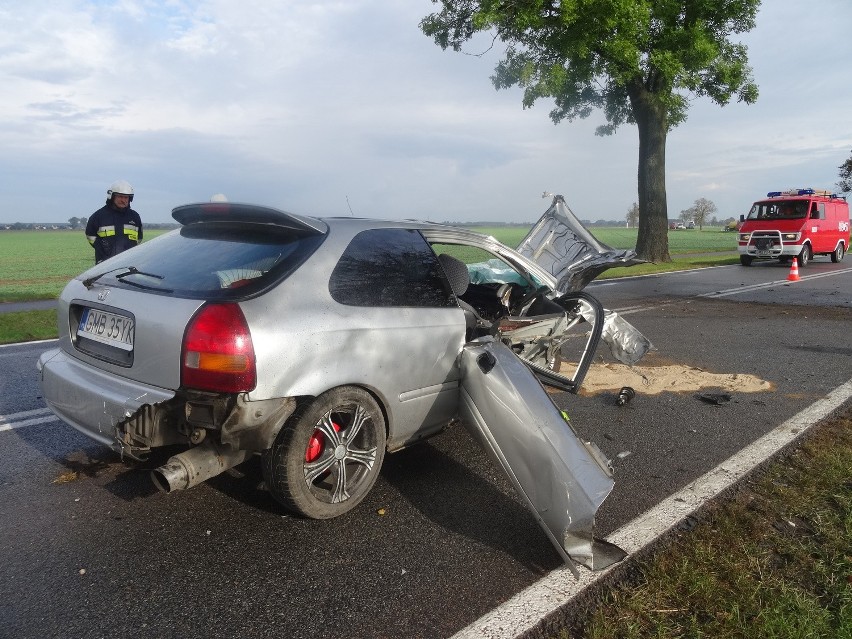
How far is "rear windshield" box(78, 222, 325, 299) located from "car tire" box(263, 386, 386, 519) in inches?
25.5

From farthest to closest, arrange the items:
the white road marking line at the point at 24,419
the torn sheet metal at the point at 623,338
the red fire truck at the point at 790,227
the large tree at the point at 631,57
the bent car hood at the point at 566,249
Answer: the red fire truck at the point at 790,227 → the large tree at the point at 631,57 → the bent car hood at the point at 566,249 → the torn sheet metal at the point at 623,338 → the white road marking line at the point at 24,419

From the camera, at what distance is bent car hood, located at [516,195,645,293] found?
5.27 m

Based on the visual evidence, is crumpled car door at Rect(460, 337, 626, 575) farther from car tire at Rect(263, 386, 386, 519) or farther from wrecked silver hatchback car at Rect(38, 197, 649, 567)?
car tire at Rect(263, 386, 386, 519)

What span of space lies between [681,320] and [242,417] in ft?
26.7

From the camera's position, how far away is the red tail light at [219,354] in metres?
2.78

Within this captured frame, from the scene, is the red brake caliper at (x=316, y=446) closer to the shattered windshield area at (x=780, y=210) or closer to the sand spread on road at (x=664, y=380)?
the sand spread on road at (x=664, y=380)

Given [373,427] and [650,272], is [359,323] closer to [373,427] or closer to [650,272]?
[373,427]

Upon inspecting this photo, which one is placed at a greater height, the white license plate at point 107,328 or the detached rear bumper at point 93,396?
the white license plate at point 107,328

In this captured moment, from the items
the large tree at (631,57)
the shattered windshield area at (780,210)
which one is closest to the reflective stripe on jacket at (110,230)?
the large tree at (631,57)

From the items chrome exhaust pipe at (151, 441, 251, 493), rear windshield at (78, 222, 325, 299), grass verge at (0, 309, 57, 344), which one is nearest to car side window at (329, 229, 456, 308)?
rear windshield at (78, 222, 325, 299)

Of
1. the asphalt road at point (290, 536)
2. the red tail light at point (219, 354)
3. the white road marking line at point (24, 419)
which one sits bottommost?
the asphalt road at point (290, 536)

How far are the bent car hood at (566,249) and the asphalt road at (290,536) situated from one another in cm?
106

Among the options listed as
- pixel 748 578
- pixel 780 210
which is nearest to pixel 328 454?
→ pixel 748 578

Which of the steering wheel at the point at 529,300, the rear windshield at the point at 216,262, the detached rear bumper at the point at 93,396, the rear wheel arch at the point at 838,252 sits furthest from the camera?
the rear wheel arch at the point at 838,252
